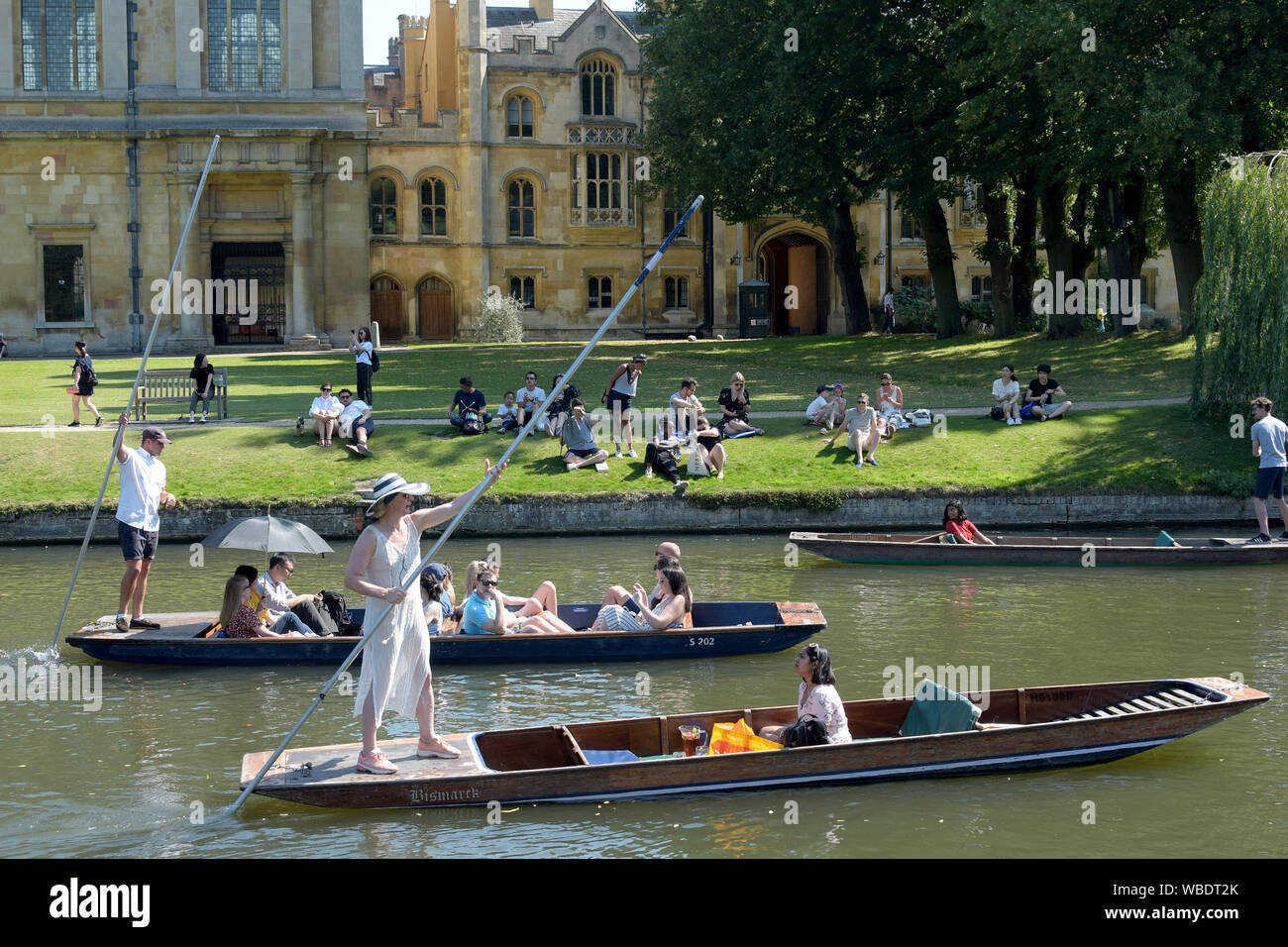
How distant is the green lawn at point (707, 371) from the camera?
97.4 feet

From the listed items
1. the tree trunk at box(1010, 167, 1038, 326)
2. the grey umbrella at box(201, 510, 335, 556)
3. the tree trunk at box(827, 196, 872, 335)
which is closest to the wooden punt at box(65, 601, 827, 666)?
the grey umbrella at box(201, 510, 335, 556)

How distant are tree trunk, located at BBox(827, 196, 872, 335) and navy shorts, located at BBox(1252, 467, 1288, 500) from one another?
1090 inches

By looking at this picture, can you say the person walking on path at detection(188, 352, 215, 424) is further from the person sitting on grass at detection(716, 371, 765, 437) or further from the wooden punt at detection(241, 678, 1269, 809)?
the wooden punt at detection(241, 678, 1269, 809)

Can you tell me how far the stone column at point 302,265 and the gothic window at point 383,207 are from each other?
9950 millimetres

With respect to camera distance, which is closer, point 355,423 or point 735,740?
point 735,740

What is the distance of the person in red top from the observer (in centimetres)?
1927

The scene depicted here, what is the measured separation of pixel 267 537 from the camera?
1466 cm

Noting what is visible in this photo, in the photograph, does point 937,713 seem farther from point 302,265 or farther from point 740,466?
point 302,265

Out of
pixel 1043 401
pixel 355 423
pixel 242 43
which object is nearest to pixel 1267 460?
pixel 1043 401

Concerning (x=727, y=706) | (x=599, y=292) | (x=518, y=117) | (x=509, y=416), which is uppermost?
(x=518, y=117)

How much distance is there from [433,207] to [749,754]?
52.5 metres

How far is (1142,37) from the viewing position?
30156 mm

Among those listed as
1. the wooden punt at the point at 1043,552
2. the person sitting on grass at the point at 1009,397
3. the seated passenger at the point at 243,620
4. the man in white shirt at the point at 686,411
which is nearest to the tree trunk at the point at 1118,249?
the person sitting on grass at the point at 1009,397
